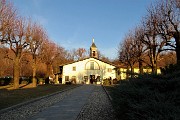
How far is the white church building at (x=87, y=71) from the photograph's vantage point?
228ft

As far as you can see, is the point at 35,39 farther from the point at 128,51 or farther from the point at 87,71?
the point at 87,71

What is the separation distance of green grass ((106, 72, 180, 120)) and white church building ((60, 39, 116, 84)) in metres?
60.7

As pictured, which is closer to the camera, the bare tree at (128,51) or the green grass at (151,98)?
the green grass at (151,98)

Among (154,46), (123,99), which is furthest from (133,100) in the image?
(154,46)

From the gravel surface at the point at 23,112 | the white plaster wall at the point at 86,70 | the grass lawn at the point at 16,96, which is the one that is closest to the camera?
the gravel surface at the point at 23,112

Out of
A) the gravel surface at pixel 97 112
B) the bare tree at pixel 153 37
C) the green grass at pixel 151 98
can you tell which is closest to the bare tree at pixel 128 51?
the bare tree at pixel 153 37

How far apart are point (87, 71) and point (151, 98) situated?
209 ft

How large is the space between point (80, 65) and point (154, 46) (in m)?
38.6

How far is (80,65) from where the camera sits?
70.6m

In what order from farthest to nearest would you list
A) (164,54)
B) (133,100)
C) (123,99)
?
1. (164,54)
2. (123,99)
3. (133,100)

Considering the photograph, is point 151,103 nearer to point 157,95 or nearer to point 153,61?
point 157,95

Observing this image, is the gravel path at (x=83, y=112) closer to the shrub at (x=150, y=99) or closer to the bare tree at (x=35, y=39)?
the shrub at (x=150, y=99)

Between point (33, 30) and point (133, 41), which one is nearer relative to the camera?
point (33, 30)

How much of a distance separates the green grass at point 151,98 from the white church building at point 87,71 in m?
60.7
